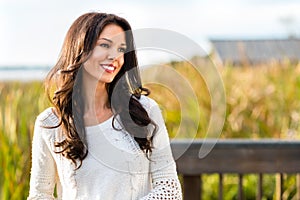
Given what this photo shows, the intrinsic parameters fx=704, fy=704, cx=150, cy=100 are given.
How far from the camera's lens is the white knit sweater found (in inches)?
71.0

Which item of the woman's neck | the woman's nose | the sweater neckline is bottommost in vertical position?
the sweater neckline

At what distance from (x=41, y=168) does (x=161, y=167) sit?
326 millimetres

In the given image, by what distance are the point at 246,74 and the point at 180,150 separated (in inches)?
105

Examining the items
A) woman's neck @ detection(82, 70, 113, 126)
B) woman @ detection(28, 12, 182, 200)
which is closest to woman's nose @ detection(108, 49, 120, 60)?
woman @ detection(28, 12, 182, 200)

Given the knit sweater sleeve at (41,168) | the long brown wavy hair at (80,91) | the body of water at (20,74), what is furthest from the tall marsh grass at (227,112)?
the long brown wavy hair at (80,91)

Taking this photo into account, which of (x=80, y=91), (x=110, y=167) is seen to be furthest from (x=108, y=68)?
(x=110, y=167)

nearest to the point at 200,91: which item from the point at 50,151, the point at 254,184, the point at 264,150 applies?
the point at 254,184

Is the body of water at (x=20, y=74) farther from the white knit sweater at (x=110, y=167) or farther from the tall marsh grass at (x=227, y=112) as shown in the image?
the white knit sweater at (x=110, y=167)

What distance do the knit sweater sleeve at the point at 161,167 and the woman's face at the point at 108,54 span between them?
0.53 feet

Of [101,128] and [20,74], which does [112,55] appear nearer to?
[101,128]

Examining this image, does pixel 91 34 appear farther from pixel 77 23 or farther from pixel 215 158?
pixel 215 158

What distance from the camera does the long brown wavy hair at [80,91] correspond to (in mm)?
1782

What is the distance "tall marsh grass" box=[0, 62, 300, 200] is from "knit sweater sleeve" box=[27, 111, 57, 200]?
0.90 m

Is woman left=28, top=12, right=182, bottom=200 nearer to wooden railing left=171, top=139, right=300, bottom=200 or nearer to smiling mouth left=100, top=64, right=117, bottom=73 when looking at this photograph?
smiling mouth left=100, top=64, right=117, bottom=73
